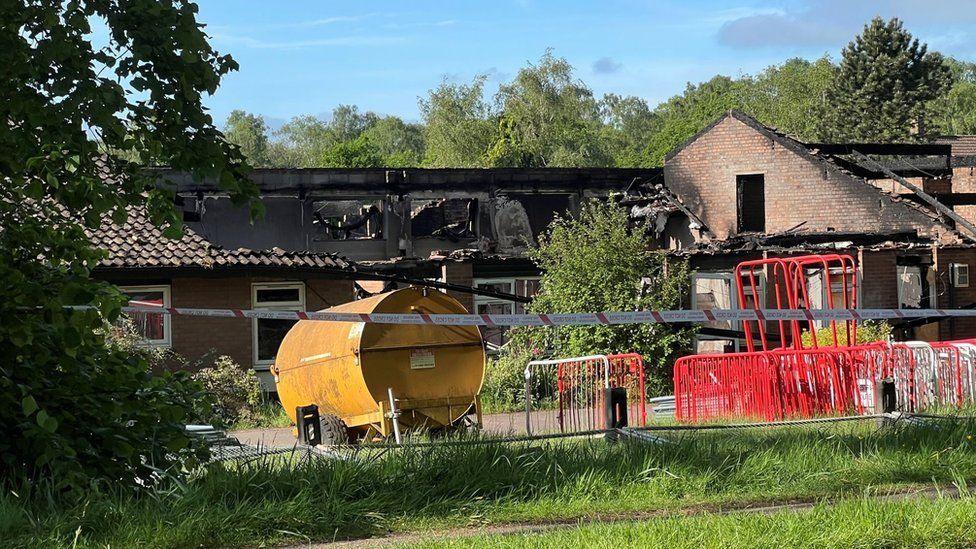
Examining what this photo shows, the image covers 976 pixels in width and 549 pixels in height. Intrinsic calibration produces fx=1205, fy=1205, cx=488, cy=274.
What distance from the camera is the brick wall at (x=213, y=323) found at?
25.0m

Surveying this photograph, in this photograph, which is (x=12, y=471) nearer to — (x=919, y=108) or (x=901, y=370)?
(x=901, y=370)

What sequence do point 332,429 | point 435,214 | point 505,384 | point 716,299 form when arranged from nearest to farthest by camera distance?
point 332,429 < point 505,384 < point 716,299 < point 435,214

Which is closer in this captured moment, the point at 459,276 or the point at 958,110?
the point at 459,276

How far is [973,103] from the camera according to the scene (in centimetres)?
10744

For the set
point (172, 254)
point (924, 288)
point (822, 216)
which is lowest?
point (924, 288)

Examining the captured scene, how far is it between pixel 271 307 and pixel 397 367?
1111 cm

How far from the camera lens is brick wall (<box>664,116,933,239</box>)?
1162 inches

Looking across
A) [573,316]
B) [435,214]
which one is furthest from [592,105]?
[573,316]

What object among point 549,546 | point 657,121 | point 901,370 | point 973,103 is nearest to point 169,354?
point 901,370

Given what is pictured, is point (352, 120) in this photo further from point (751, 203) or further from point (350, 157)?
point (751, 203)

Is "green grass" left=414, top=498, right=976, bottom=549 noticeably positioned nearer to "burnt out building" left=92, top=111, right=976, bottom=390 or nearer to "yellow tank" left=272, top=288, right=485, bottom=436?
"yellow tank" left=272, top=288, right=485, bottom=436

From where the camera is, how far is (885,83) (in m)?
67.8

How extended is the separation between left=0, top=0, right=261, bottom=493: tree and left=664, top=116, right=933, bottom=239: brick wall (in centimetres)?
2297

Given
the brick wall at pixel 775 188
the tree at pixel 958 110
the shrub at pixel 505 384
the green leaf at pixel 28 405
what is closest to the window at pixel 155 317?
the shrub at pixel 505 384
